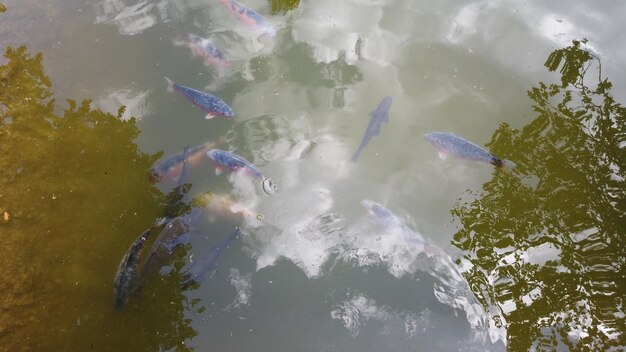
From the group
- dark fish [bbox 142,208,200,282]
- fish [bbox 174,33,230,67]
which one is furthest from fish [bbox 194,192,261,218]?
fish [bbox 174,33,230,67]

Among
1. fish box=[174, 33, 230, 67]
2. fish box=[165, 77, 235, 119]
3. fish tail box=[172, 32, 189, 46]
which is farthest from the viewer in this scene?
fish tail box=[172, 32, 189, 46]

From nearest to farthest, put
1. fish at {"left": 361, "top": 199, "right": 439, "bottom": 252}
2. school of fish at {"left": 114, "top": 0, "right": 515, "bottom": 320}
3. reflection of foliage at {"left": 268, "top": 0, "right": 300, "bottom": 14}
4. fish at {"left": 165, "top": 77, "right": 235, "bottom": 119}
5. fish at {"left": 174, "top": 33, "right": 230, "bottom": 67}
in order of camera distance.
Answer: school of fish at {"left": 114, "top": 0, "right": 515, "bottom": 320}, fish at {"left": 361, "top": 199, "right": 439, "bottom": 252}, fish at {"left": 165, "top": 77, "right": 235, "bottom": 119}, fish at {"left": 174, "top": 33, "right": 230, "bottom": 67}, reflection of foliage at {"left": 268, "top": 0, "right": 300, "bottom": 14}

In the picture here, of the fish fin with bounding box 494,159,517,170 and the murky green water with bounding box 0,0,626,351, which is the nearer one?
the murky green water with bounding box 0,0,626,351

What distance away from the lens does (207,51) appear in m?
4.03

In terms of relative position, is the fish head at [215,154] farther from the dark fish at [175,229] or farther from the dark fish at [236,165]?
the dark fish at [175,229]

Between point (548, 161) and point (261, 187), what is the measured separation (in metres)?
2.67

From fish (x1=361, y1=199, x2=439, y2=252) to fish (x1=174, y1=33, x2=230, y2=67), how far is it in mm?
2220

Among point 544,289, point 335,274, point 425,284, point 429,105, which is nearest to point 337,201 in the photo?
point 335,274

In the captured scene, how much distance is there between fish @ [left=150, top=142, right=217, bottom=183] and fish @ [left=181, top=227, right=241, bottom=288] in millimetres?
761

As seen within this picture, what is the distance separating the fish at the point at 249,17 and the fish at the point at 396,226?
2352 mm

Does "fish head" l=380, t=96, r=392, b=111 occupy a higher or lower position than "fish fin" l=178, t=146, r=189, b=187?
higher

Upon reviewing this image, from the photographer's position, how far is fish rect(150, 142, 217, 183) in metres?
3.41

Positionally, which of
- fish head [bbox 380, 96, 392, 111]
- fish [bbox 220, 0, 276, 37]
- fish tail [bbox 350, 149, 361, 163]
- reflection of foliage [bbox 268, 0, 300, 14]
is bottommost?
fish tail [bbox 350, 149, 361, 163]

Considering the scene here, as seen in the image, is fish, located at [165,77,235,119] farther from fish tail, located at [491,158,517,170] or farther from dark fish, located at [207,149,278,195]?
fish tail, located at [491,158,517,170]
